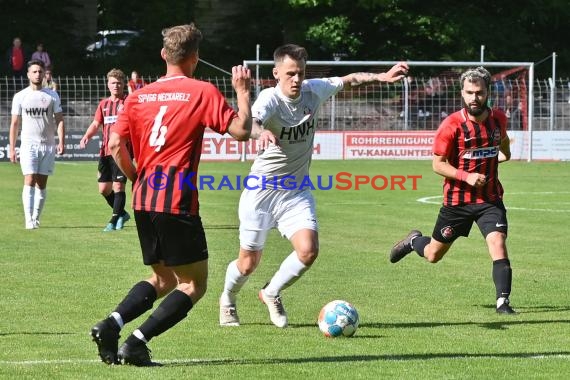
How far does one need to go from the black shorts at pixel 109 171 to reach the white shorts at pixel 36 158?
0.66 metres

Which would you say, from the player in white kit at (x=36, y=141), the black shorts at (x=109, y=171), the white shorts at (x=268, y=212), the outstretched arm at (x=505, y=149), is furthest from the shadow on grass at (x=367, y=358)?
the player in white kit at (x=36, y=141)

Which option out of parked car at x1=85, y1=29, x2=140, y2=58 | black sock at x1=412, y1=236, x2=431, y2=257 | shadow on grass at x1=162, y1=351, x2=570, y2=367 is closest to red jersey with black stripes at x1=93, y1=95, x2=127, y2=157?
black sock at x1=412, y1=236, x2=431, y2=257

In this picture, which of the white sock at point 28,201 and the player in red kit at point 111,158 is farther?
the white sock at point 28,201

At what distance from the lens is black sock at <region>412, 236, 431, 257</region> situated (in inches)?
408

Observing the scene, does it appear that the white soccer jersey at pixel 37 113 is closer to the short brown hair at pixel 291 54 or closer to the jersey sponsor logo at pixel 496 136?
the jersey sponsor logo at pixel 496 136

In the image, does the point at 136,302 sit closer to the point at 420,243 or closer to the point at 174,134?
the point at 174,134

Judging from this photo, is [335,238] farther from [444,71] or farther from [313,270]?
[444,71]

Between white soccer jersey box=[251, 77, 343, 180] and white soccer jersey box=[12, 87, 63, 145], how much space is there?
7.78 metres

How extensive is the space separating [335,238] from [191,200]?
809 centimetres

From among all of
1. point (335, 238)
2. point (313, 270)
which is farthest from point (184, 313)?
point (335, 238)

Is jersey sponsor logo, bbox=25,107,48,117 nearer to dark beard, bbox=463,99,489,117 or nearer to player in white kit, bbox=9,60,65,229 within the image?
player in white kit, bbox=9,60,65,229

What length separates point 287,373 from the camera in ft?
22.6

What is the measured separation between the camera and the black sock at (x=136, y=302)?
6.92 m

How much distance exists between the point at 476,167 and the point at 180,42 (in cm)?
361
